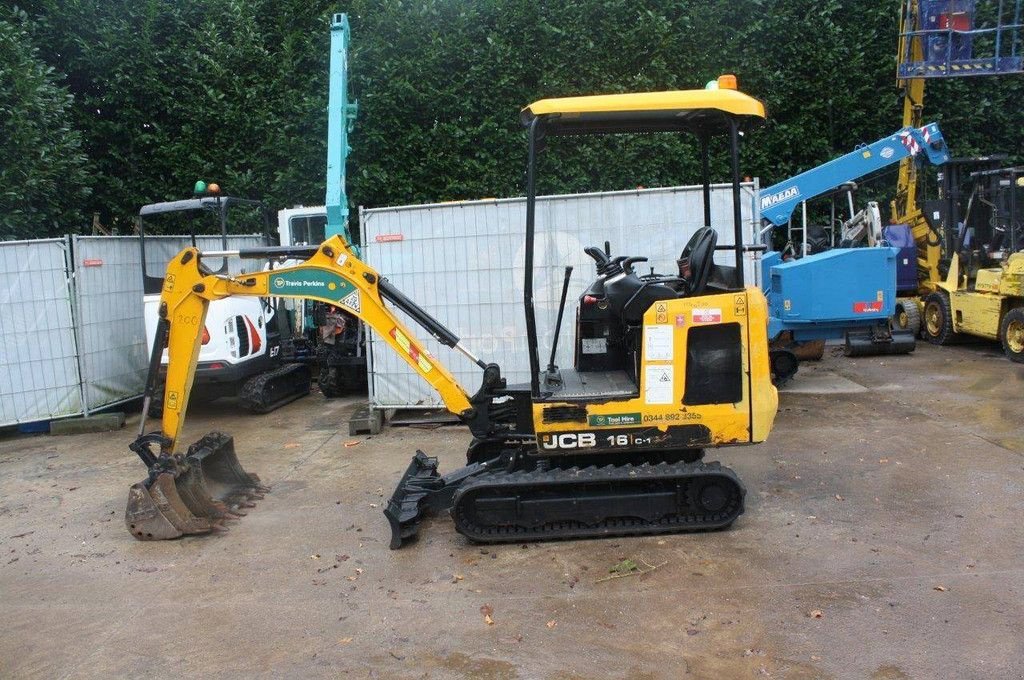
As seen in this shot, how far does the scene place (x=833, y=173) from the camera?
10.3m

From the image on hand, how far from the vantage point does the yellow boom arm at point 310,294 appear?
555 centimetres

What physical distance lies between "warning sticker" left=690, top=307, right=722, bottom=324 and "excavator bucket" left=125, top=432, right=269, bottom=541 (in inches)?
141

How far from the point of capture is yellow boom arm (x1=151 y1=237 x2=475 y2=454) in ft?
18.2

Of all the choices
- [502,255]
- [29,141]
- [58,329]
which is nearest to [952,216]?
[502,255]

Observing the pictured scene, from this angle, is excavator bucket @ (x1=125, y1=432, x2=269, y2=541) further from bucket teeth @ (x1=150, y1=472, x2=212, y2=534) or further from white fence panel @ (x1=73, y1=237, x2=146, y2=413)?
white fence panel @ (x1=73, y1=237, x2=146, y2=413)

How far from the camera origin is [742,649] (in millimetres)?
3799

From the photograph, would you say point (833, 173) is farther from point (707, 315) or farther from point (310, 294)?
point (310, 294)

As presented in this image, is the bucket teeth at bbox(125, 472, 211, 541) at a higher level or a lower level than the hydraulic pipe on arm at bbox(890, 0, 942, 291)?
lower

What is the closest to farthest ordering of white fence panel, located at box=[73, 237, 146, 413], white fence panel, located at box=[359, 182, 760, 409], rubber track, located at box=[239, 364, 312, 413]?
1. white fence panel, located at box=[359, 182, 760, 409]
2. white fence panel, located at box=[73, 237, 146, 413]
3. rubber track, located at box=[239, 364, 312, 413]

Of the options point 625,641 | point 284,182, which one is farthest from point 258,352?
point 625,641

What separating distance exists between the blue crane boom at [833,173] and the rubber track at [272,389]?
6.37 meters

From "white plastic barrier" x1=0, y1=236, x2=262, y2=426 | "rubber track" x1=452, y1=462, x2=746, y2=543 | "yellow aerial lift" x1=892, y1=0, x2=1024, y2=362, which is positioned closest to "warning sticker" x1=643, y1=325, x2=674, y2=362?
"rubber track" x1=452, y1=462, x2=746, y2=543

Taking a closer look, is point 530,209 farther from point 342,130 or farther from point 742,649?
point 342,130

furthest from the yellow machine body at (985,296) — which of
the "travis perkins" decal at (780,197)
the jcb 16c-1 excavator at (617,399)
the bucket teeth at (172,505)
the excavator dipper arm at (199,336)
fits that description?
the bucket teeth at (172,505)
